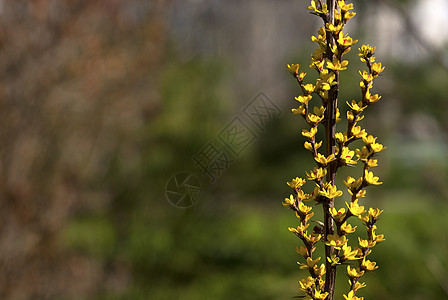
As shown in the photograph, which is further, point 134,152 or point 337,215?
point 134,152

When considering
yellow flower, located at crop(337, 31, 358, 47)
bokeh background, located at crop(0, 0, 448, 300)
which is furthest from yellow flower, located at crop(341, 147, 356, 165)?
bokeh background, located at crop(0, 0, 448, 300)

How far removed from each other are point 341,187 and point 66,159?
15.1 feet

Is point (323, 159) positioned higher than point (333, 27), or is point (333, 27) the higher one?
point (333, 27)

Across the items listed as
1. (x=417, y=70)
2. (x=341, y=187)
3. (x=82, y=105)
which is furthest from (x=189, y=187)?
(x=341, y=187)

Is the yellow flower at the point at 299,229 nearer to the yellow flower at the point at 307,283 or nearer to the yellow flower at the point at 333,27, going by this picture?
the yellow flower at the point at 307,283

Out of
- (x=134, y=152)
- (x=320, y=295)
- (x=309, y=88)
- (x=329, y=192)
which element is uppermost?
(x=134, y=152)

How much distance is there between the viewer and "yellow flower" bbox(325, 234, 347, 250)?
504mm

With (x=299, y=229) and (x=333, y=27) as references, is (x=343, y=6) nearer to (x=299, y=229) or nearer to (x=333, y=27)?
(x=333, y=27)

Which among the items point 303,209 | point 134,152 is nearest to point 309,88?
point 303,209

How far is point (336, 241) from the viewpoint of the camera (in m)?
0.51

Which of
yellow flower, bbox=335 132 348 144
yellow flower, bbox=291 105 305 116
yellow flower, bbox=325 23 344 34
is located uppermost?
yellow flower, bbox=325 23 344 34

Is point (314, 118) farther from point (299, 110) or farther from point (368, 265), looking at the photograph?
point (368, 265)

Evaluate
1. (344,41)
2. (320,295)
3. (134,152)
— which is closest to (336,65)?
(344,41)

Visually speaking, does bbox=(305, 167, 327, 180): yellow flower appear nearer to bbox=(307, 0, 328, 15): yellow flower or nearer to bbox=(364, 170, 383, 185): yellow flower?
bbox=(364, 170, 383, 185): yellow flower
